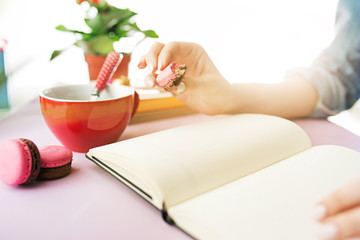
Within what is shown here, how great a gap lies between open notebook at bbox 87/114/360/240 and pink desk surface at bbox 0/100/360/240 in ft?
0.06

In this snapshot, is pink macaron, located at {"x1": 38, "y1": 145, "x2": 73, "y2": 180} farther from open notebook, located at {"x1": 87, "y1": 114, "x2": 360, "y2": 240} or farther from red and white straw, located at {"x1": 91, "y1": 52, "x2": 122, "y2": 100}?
red and white straw, located at {"x1": 91, "y1": 52, "x2": 122, "y2": 100}

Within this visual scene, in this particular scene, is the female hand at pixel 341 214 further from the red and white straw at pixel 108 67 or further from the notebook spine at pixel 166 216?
the red and white straw at pixel 108 67

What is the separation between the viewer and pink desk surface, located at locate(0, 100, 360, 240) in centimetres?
30

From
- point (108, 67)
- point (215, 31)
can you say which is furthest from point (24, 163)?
point (215, 31)

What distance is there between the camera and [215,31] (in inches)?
44.9

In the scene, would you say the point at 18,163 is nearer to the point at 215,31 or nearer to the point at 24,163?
the point at 24,163

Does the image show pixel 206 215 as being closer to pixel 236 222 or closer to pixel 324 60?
pixel 236 222

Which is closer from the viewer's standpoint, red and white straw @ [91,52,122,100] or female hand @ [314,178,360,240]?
female hand @ [314,178,360,240]

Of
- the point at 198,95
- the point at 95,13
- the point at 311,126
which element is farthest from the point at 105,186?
the point at 95,13

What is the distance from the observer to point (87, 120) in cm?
45

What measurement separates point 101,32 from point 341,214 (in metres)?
0.84

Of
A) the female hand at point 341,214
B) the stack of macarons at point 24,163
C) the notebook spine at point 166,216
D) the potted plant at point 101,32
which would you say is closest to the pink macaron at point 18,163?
the stack of macarons at point 24,163

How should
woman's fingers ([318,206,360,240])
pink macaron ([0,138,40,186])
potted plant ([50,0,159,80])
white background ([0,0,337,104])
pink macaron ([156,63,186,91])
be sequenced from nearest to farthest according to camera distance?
woman's fingers ([318,206,360,240]), pink macaron ([0,138,40,186]), pink macaron ([156,63,186,91]), potted plant ([50,0,159,80]), white background ([0,0,337,104])

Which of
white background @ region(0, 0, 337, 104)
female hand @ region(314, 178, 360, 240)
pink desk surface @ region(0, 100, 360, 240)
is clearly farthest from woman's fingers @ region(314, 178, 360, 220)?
white background @ region(0, 0, 337, 104)
